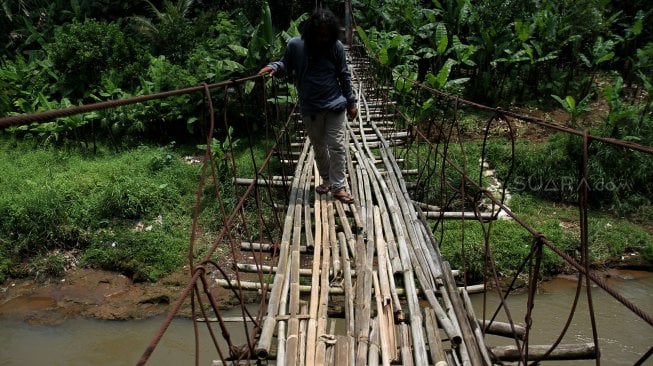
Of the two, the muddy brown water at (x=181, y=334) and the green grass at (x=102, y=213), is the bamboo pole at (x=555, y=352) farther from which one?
the green grass at (x=102, y=213)

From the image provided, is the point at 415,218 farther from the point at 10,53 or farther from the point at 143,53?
the point at 10,53

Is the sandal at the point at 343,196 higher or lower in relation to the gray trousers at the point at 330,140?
lower

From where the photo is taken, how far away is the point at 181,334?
155 inches

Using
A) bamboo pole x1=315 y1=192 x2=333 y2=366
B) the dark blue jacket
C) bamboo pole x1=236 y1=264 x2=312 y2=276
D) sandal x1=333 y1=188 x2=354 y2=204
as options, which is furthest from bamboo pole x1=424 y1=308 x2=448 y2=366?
the dark blue jacket

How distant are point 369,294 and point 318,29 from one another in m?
1.46

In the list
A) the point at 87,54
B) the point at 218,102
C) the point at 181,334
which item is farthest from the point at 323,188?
the point at 87,54

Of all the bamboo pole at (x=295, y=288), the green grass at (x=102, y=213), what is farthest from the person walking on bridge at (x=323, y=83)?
the green grass at (x=102, y=213)

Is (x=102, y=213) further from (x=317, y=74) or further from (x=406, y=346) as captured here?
(x=406, y=346)

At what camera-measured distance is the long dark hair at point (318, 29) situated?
2355 mm

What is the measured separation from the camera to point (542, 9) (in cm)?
737

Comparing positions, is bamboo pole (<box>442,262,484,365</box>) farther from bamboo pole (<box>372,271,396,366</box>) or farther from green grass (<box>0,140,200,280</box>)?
green grass (<box>0,140,200,280</box>)

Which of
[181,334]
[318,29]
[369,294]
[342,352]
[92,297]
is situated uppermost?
[318,29]

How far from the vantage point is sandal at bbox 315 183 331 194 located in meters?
2.91

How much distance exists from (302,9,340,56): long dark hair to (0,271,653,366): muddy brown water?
2.67 meters
